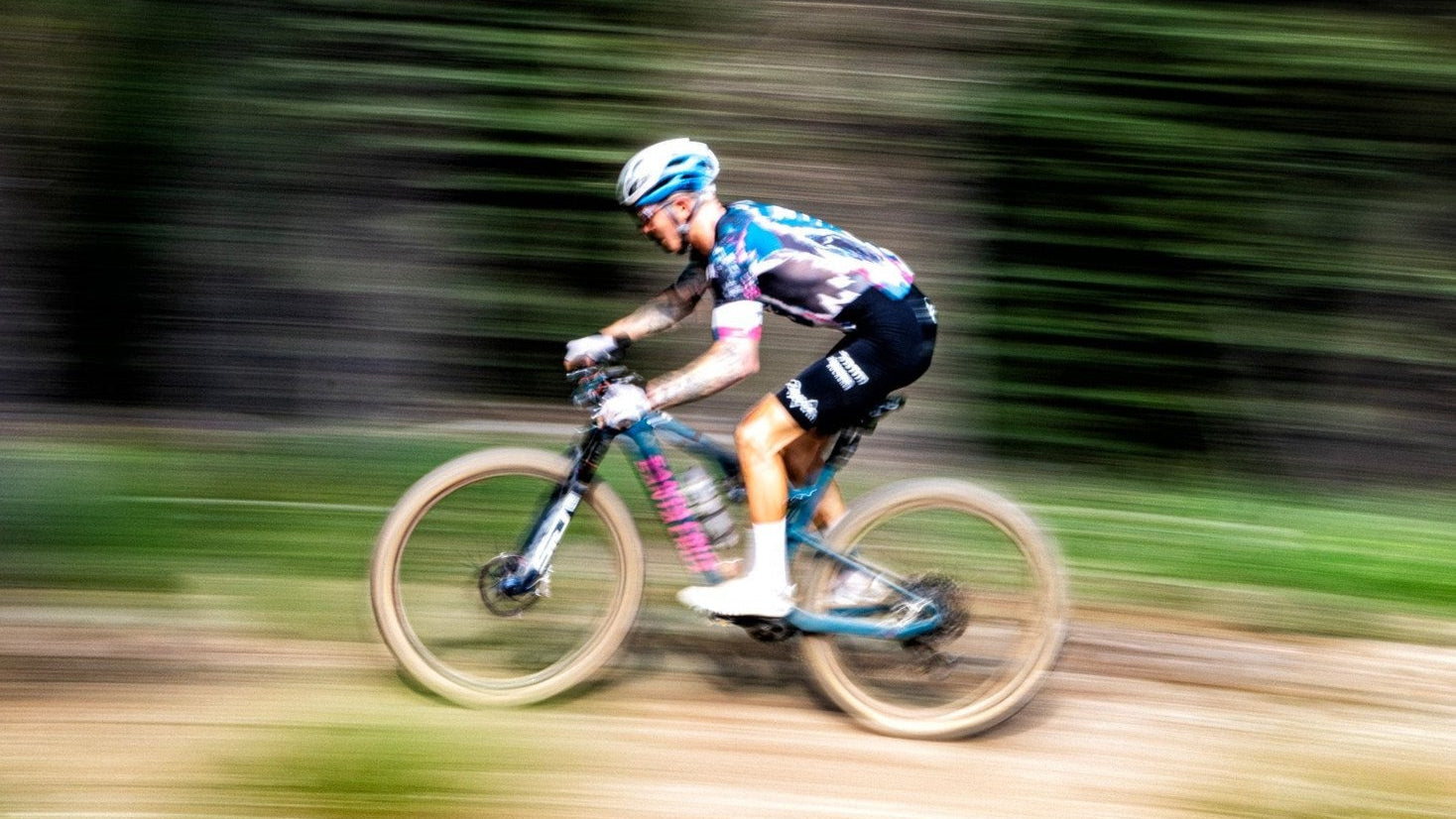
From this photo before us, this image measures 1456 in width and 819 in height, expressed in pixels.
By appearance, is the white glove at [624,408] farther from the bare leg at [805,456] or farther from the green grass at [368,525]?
the green grass at [368,525]

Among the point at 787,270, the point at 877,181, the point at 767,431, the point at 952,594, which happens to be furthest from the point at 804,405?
the point at 877,181

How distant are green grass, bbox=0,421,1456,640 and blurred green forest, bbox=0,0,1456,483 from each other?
16.4 inches

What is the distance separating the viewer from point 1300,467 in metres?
7.11

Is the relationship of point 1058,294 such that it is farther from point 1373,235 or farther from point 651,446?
point 651,446

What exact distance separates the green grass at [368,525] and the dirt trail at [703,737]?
40 cm

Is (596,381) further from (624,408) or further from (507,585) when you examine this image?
(507,585)

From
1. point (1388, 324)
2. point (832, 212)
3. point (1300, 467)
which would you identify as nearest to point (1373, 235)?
point (1388, 324)

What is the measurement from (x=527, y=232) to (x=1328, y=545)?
4.07m

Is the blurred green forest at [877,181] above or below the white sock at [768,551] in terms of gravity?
above

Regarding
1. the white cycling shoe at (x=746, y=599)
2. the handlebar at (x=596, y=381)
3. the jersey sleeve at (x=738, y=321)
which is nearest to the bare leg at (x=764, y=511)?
the white cycling shoe at (x=746, y=599)

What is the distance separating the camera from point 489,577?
4.39 meters

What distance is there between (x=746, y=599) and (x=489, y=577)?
818 mm

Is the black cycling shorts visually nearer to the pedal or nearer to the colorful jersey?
the colorful jersey

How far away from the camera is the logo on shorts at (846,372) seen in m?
4.31
